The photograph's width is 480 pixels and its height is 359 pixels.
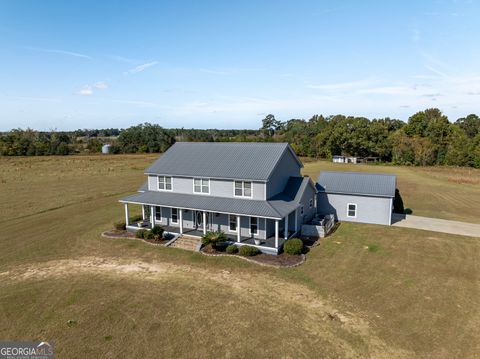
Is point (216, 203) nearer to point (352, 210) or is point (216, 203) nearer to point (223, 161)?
point (223, 161)

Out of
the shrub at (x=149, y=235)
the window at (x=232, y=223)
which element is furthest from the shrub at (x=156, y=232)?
the window at (x=232, y=223)

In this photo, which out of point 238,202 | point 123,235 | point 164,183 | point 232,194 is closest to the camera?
point 238,202

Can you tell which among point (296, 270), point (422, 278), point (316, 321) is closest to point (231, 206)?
point (296, 270)

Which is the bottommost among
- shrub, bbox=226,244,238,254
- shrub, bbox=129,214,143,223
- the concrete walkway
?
the concrete walkway

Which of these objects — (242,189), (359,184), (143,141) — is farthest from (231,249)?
(143,141)

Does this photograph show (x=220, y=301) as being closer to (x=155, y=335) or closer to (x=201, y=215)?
(x=155, y=335)

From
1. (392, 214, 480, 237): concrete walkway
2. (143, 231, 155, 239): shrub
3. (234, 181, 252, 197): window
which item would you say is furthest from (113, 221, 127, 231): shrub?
(392, 214, 480, 237): concrete walkway

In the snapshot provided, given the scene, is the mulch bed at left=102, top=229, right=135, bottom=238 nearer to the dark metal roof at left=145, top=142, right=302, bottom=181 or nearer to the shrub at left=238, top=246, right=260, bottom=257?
the dark metal roof at left=145, top=142, right=302, bottom=181
